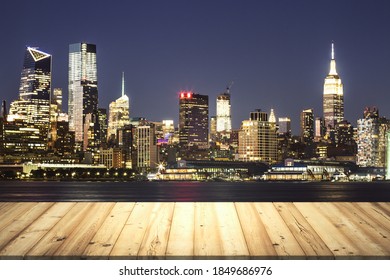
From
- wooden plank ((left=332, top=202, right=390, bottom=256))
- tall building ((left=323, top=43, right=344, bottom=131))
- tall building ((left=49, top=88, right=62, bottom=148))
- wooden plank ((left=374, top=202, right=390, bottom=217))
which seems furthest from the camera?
tall building ((left=323, top=43, right=344, bottom=131))

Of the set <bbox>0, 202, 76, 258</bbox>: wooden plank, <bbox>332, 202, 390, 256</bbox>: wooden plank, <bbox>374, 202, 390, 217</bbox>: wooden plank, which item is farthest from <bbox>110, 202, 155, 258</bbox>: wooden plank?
<bbox>374, 202, 390, 217</bbox>: wooden plank

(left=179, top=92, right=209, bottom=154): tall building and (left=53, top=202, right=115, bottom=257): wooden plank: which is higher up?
(left=179, top=92, right=209, bottom=154): tall building

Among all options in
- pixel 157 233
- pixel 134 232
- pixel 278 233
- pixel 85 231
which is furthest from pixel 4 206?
pixel 278 233

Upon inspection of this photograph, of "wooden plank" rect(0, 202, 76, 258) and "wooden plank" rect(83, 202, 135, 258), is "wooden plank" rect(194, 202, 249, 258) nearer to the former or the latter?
"wooden plank" rect(83, 202, 135, 258)

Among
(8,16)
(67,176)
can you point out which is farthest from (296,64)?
(8,16)

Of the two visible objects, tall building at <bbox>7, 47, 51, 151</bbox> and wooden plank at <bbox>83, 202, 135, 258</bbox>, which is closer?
wooden plank at <bbox>83, 202, 135, 258</bbox>

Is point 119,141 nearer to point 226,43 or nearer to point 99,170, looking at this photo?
point 99,170

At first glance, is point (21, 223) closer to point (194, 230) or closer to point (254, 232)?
point (194, 230)
